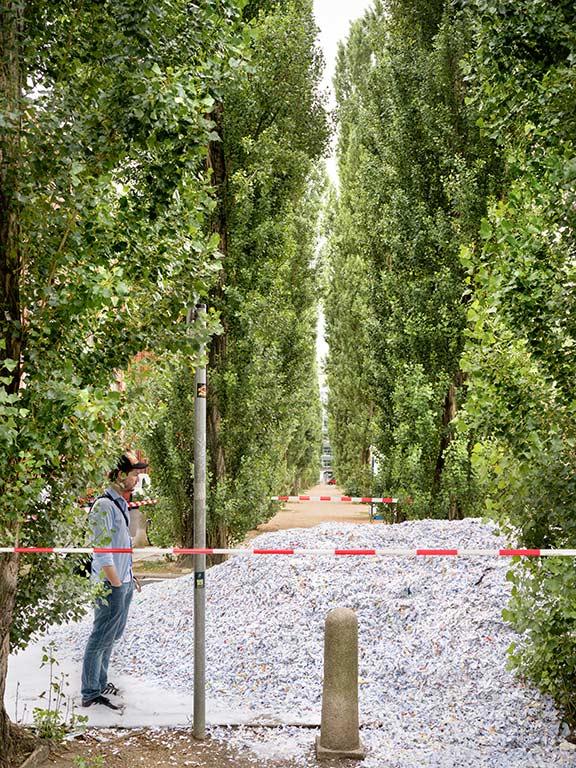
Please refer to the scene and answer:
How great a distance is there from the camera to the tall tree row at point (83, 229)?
4.56 m

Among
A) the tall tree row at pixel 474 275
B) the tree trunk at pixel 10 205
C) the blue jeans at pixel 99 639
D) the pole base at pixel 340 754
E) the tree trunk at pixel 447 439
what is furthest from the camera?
the tree trunk at pixel 447 439

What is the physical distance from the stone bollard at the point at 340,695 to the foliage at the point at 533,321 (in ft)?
3.55

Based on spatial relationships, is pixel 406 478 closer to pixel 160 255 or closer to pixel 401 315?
pixel 401 315

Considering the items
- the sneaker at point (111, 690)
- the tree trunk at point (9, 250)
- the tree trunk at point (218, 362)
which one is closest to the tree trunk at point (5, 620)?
the tree trunk at point (9, 250)

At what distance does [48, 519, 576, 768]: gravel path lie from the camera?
6.06 m

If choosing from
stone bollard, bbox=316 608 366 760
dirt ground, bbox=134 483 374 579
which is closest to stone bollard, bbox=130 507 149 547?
dirt ground, bbox=134 483 374 579

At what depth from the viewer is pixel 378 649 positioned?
7.96m

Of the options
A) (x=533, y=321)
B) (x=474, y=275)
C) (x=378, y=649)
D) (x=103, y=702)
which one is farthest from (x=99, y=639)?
(x=533, y=321)

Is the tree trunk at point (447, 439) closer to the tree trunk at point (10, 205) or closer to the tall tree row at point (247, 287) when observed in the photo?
the tall tree row at point (247, 287)

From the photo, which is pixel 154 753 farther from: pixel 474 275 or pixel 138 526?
pixel 138 526

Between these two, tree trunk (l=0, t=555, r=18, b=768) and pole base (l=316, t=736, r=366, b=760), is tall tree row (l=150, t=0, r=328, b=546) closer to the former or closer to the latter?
pole base (l=316, t=736, r=366, b=760)

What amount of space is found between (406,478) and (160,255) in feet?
35.3

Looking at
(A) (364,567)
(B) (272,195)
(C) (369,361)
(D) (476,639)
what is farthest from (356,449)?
(D) (476,639)

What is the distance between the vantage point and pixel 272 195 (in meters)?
14.2
